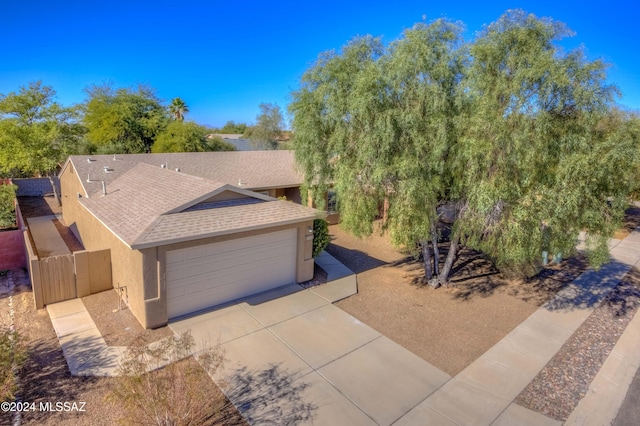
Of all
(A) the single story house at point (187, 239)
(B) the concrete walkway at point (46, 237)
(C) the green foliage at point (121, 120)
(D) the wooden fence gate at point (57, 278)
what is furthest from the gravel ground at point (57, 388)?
(C) the green foliage at point (121, 120)

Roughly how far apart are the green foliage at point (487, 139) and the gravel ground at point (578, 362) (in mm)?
2115

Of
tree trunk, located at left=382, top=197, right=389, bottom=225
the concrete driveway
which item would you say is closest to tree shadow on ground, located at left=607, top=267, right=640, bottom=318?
tree trunk, located at left=382, top=197, right=389, bottom=225

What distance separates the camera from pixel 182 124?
35.9 metres

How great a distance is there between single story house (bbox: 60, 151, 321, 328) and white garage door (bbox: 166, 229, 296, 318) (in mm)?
26

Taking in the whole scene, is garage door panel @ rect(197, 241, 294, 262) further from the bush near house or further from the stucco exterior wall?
the stucco exterior wall

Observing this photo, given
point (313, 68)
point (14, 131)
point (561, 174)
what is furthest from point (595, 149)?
point (14, 131)

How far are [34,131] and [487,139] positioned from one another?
2568cm

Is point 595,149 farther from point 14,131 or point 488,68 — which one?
point 14,131

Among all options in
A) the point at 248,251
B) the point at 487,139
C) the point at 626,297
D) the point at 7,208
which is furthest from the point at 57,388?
the point at 626,297

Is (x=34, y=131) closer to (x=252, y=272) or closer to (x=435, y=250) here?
(x=252, y=272)

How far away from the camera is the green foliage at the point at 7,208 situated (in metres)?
16.5

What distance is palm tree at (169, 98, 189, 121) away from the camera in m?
51.0

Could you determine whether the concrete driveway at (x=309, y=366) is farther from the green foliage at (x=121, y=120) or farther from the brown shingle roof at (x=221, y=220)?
the green foliage at (x=121, y=120)

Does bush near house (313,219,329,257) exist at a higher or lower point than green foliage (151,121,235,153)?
lower
